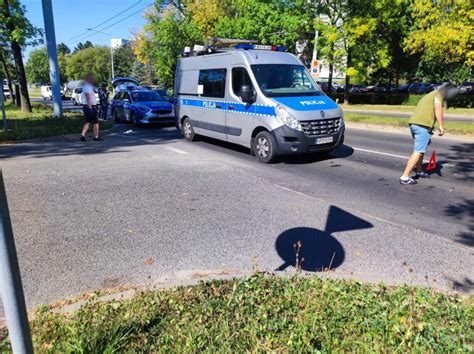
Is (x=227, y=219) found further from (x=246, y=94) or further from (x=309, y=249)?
(x=246, y=94)

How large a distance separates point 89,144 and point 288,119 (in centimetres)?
631

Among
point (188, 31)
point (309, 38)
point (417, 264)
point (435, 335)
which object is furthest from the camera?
point (188, 31)

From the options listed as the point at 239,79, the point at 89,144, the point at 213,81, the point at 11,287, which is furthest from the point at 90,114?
the point at 11,287

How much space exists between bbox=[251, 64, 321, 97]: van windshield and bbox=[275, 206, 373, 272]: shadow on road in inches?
170

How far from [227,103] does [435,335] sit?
795 cm

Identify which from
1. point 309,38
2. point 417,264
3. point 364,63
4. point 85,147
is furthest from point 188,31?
point 417,264

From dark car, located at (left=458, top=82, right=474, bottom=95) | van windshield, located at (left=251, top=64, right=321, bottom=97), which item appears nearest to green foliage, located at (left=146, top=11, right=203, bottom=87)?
dark car, located at (left=458, top=82, right=474, bottom=95)

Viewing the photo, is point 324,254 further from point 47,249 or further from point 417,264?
point 47,249

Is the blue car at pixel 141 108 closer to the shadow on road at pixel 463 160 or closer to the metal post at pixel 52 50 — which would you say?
the metal post at pixel 52 50

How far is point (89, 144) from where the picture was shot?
11.8 m

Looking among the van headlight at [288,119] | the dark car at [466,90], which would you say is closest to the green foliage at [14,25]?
the van headlight at [288,119]

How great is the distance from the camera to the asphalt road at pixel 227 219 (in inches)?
157

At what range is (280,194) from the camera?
6.64 meters

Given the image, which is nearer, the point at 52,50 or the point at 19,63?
the point at 52,50
